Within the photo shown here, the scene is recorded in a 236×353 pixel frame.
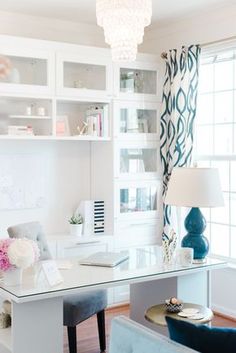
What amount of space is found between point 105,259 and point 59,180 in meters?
1.68

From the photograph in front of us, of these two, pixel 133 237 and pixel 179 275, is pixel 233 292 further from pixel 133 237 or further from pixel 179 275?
pixel 179 275

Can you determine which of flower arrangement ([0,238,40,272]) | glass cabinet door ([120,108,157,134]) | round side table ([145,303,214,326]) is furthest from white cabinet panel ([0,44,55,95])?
round side table ([145,303,214,326])

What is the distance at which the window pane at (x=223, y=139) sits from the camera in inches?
189

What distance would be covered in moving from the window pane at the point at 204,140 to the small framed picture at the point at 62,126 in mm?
1254

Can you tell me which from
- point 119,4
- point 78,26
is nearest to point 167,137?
point 78,26

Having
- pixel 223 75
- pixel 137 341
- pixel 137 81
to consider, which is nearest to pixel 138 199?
pixel 137 81

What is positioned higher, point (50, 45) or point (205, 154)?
point (50, 45)

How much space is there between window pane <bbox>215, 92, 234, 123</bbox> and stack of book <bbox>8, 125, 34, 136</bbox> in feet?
5.73

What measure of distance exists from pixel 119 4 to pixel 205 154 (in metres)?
2.45

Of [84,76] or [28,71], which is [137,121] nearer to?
[84,76]

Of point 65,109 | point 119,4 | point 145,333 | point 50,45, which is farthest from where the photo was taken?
point 65,109

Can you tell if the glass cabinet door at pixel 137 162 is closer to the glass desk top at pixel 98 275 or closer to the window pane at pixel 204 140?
the window pane at pixel 204 140

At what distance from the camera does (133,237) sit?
5.07m

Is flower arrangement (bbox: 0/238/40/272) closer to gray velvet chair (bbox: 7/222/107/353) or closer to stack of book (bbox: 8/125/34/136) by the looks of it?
gray velvet chair (bbox: 7/222/107/353)
